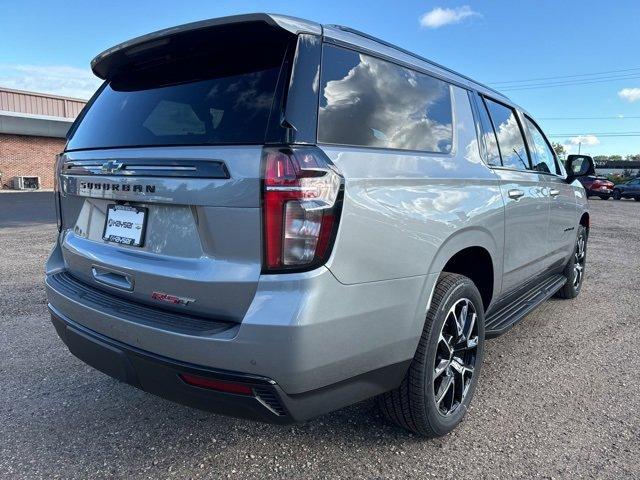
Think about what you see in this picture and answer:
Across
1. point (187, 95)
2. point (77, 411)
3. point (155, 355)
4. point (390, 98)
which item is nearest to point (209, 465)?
point (155, 355)

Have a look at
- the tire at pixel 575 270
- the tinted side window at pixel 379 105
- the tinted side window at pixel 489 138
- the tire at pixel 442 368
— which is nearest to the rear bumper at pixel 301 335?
the tire at pixel 442 368

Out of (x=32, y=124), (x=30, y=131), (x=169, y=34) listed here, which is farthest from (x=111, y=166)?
(x=30, y=131)

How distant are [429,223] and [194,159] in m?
1.09

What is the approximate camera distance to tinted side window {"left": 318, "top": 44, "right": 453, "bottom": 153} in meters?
1.99

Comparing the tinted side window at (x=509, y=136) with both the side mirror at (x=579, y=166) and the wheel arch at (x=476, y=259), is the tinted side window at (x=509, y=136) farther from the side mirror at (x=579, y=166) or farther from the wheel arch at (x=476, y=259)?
the side mirror at (x=579, y=166)

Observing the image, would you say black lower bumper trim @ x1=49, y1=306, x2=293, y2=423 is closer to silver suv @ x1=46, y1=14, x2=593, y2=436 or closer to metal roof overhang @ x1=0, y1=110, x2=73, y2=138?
silver suv @ x1=46, y1=14, x2=593, y2=436

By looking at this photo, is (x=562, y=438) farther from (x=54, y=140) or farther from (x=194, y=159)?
(x=54, y=140)

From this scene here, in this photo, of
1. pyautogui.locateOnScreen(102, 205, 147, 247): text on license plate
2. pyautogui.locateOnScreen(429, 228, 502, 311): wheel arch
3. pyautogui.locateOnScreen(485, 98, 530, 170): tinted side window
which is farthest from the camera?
pyautogui.locateOnScreen(485, 98, 530, 170): tinted side window

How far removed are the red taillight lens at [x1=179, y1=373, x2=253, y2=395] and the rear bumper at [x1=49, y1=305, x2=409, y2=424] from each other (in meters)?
0.01

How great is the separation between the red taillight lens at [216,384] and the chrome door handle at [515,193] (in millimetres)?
2219

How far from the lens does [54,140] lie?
25.2 metres

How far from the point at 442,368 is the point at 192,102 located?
1.80 metres

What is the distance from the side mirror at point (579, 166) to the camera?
4.80 meters

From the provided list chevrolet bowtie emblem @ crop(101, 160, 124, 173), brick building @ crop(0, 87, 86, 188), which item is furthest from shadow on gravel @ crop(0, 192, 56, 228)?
chevrolet bowtie emblem @ crop(101, 160, 124, 173)
